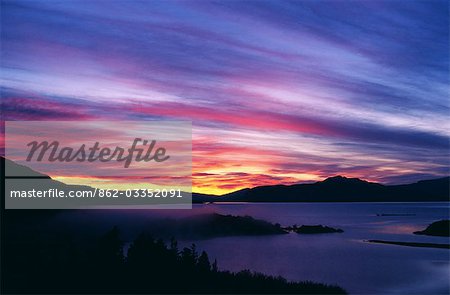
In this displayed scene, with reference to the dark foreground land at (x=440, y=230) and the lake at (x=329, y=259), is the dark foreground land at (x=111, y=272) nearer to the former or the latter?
the lake at (x=329, y=259)

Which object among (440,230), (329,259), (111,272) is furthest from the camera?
(440,230)

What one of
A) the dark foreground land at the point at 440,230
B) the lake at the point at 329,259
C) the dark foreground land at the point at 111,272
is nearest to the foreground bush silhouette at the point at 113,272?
the dark foreground land at the point at 111,272

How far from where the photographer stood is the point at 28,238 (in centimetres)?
3278

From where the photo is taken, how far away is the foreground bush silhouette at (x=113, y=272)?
76.4ft

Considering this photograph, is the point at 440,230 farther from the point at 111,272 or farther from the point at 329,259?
the point at 111,272

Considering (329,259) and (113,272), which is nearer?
(113,272)

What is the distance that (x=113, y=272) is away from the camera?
1016 inches

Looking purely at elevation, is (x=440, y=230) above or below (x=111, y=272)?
below

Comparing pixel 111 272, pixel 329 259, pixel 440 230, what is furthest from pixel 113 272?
pixel 440 230

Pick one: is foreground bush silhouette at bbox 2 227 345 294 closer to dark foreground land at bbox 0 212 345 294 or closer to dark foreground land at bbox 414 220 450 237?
dark foreground land at bbox 0 212 345 294

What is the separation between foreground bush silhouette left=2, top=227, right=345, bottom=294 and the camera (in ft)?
76.4

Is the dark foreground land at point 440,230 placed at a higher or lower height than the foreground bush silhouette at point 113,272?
lower

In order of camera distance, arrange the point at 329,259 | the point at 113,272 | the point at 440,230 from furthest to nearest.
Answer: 1. the point at 440,230
2. the point at 329,259
3. the point at 113,272

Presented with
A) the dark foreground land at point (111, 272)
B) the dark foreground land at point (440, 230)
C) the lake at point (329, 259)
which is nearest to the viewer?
the dark foreground land at point (111, 272)
